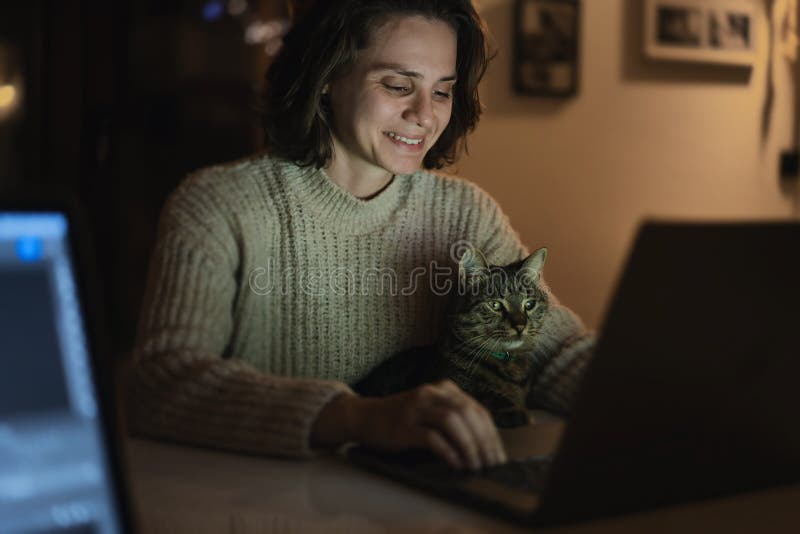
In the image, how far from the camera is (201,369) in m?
0.95

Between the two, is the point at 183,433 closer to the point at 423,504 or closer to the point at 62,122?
the point at 423,504

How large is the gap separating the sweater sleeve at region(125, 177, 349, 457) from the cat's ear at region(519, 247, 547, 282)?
13.1 inches

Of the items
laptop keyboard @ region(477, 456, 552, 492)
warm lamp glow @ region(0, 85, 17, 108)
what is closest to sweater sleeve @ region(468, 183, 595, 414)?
laptop keyboard @ region(477, 456, 552, 492)

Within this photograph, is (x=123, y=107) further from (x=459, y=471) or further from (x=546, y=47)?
(x=459, y=471)

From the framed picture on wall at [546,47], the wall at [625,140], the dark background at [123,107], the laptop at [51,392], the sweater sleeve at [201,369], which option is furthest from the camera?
the dark background at [123,107]

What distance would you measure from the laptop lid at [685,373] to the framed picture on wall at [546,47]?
87.0 inches

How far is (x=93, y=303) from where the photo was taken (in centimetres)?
50

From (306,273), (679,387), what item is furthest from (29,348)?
(306,273)

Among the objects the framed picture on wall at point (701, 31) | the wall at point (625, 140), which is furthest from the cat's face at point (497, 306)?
the framed picture on wall at point (701, 31)

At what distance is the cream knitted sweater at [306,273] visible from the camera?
1.04m

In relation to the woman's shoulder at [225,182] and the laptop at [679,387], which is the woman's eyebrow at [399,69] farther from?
the laptop at [679,387]

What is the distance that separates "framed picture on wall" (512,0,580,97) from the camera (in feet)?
9.29

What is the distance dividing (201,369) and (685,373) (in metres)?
0.50

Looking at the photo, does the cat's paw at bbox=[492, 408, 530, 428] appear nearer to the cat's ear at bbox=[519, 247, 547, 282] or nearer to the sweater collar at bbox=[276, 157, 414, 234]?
the cat's ear at bbox=[519, 247, 547, 282]
